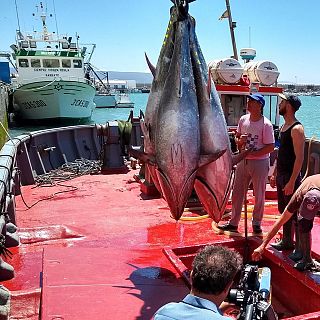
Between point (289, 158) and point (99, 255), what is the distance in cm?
198

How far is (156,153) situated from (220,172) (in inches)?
19.4

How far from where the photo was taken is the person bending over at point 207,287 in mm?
1492

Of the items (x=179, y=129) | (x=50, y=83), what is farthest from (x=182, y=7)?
(x=50, y=83)

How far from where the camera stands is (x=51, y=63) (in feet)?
101

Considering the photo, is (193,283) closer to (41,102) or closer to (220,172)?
(220,172)

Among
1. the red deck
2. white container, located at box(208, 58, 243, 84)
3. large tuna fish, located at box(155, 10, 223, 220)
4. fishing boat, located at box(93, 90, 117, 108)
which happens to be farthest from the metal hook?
fishing boat, located at box(93, 90, 117, 108)

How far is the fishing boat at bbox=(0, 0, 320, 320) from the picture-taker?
9.94 feet

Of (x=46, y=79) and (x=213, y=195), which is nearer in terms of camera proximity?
(x=213, y=195)

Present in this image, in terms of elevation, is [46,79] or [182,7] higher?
[182,7]

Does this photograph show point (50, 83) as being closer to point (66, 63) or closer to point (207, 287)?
point (66, 63)

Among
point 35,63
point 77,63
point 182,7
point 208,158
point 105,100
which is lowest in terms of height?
point 105,100

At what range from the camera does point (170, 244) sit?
169 inches

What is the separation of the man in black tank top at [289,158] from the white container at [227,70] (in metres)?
3.83

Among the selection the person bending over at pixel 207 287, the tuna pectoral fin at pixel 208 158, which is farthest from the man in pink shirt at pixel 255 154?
the person bending over at pixel 207 287
